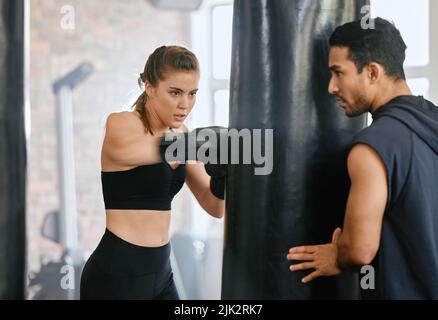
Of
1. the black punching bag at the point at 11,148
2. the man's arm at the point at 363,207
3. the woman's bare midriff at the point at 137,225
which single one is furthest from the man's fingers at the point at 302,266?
the black punching bag at the point at 11,148

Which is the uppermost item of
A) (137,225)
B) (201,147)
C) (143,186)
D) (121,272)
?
(201,147)

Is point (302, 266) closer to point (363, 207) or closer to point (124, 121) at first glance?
point (363, 207)

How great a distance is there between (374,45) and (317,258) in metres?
0.53

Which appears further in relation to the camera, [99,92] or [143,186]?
[99,92]

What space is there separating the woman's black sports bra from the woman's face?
0.14 metres

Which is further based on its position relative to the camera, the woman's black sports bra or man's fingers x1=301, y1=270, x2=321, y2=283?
the woman's black sports bra

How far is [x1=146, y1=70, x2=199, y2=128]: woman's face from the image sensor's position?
140cm

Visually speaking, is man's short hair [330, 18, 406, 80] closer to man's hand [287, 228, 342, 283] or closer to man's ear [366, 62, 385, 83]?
man's ear [366, 62, 385, 83]

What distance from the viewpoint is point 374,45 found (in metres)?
1.15

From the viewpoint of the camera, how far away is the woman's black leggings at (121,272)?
137 centimetres

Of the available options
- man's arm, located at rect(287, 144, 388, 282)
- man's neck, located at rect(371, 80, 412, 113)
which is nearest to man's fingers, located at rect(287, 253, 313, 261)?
man's arm, located at rect(287, 144, 388, 282)

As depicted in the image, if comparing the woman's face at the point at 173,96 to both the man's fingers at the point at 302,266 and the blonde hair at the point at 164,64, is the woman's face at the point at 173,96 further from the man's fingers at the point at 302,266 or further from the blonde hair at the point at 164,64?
the man's fingers at the point at 302,266

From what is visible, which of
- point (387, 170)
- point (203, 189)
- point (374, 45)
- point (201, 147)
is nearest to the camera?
point (387, 170)

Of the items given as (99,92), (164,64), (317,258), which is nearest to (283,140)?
(317,258)
